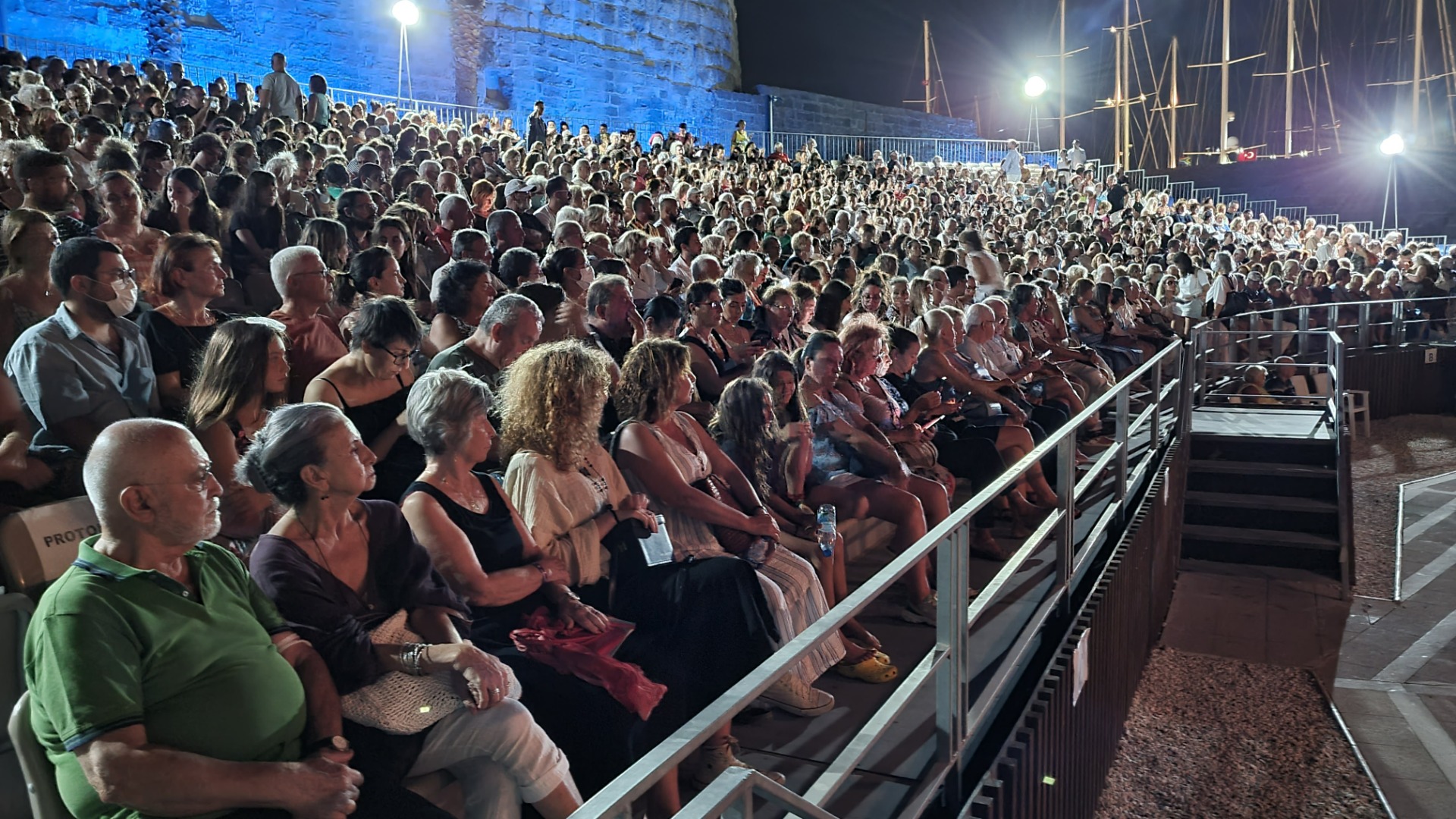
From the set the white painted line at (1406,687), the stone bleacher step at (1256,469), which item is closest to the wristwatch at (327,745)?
the white painted line at (1406,687)

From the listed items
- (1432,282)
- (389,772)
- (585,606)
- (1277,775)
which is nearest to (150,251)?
(585,606)

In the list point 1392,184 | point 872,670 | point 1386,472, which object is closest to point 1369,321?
point 1386,472

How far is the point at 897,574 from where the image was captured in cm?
236

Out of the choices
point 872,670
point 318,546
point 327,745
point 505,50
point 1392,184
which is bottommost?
point 872,670

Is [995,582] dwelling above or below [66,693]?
below

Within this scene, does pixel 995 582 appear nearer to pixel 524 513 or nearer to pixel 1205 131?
pixel 524 513

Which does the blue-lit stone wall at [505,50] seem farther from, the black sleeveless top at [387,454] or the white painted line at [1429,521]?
the white painted line at [1429,521]

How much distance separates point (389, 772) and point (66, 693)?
66 cm

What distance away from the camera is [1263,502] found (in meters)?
9.82

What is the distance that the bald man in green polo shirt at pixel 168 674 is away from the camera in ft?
5.93

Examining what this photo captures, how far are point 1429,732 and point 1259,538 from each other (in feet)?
10.7

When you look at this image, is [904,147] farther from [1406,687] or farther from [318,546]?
[318,546]

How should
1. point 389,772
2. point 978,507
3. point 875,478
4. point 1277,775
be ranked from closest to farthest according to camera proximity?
1. point 389,772
2. point 978,507
3. point 875,478
4. point 1277,775

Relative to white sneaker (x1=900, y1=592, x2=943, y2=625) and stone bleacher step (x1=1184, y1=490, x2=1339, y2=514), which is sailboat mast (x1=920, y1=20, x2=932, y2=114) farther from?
white sneaker (x1=900, y1=592, x2=943, y2=625)
